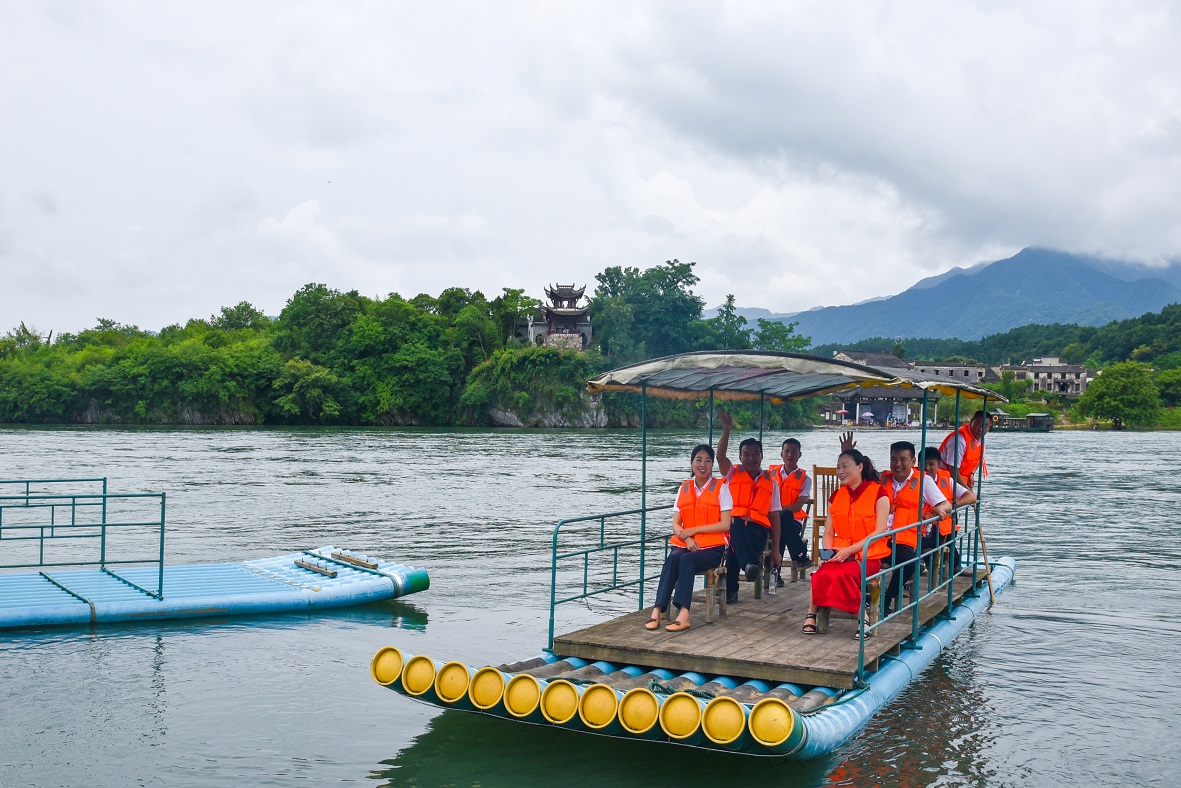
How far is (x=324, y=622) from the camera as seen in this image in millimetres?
13172

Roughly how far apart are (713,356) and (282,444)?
51.9 metres

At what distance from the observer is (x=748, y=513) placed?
33.4ft

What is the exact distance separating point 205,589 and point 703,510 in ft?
25.2

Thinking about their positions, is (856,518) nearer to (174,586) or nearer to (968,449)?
(968,449)

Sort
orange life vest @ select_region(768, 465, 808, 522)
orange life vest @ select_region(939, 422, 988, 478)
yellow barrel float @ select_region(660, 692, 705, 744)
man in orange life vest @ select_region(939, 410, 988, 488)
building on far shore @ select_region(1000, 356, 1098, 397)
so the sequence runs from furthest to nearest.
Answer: building on far shore @ select_region(1000, 356, 1098, 397)
orange life vest @ select_region(939, 422, 988, 478)
man in orange life vest @ select_region(939, 410, 988, 488)
orange life vest @ select_region(768, 465, 808, 522)
yellow barrel float @ select_region(660, 692, 705, 744)

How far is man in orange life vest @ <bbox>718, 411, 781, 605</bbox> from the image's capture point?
33.3 feet

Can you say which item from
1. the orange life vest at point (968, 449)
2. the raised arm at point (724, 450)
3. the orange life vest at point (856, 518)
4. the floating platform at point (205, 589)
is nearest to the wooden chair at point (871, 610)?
the orange life vest at point (856, 518)

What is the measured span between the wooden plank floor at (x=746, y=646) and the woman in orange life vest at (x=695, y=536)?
264 mm

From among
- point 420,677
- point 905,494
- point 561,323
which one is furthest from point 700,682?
point 561,323

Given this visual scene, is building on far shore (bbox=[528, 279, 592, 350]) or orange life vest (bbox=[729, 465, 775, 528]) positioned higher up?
building on far shore (bbox=[528, 279, 592, 350])

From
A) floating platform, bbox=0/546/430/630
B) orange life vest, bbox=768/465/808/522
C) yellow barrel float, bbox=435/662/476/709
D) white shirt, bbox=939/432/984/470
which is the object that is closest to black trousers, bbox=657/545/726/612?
yellow barrel float, bbox=435/662/476/709

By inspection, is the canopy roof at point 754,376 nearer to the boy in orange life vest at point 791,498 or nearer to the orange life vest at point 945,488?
the boy in orange life vest at point 791,498

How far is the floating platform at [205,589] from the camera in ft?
39.7

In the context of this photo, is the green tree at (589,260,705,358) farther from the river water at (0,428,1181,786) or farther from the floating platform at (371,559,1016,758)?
the floating platform at (371,559,1016,758)
